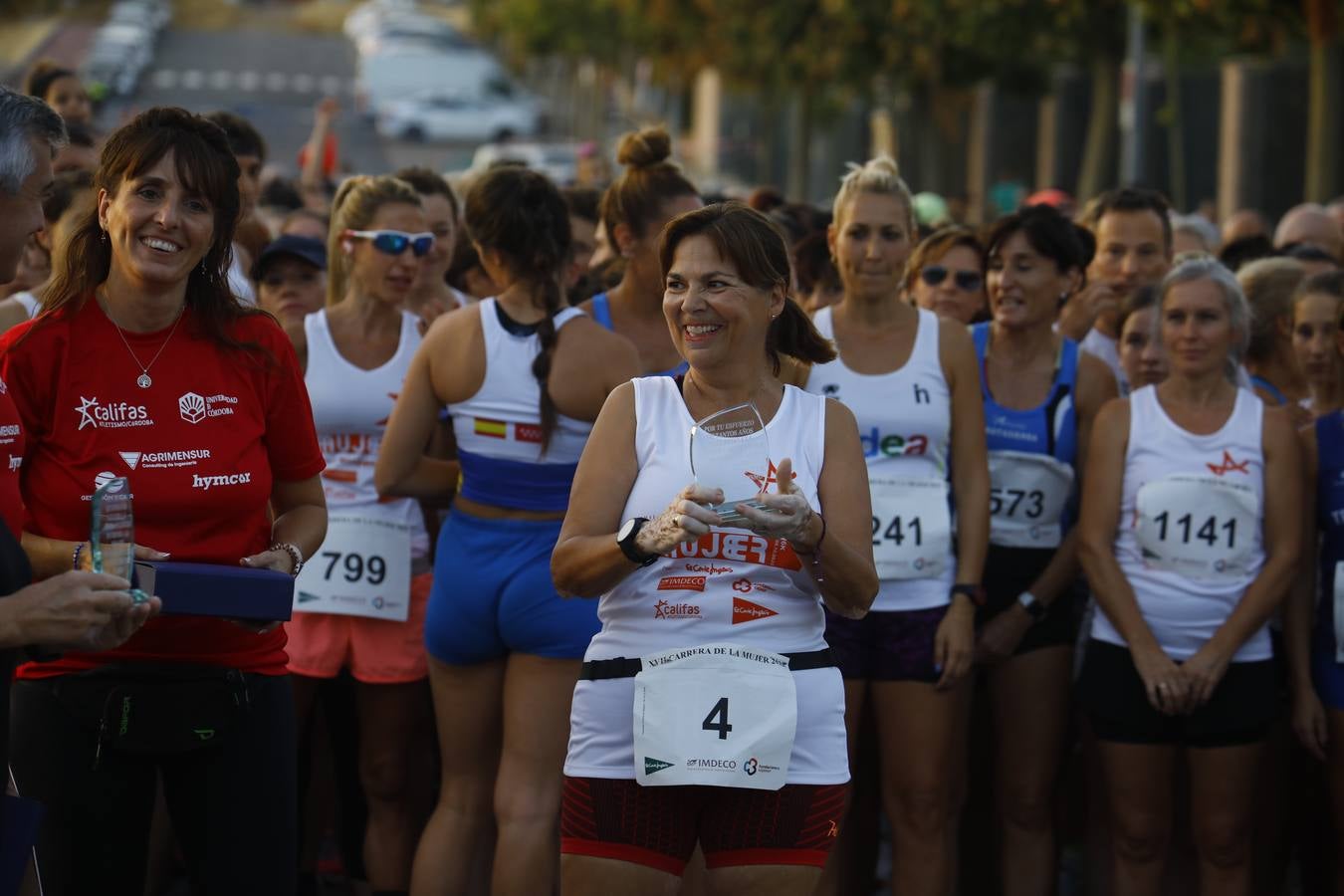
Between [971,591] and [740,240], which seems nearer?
[740,240]

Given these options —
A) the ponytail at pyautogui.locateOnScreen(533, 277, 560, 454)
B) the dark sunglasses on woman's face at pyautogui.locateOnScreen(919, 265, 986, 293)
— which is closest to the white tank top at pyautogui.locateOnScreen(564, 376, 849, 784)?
the ponytail at pyautogui.locateOnScreen(533, 277, 560, 454)

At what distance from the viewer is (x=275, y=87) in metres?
59.2

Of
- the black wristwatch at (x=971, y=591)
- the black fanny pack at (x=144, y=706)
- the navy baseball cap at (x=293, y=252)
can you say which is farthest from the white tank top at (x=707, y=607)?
the navy baseball cap at (x=293, y=252)

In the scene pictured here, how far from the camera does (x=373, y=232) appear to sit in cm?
596

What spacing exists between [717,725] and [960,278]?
343 centimetres

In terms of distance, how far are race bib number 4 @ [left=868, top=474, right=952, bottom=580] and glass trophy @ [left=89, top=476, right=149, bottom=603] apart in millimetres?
2627

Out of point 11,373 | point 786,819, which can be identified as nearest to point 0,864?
point 11,373

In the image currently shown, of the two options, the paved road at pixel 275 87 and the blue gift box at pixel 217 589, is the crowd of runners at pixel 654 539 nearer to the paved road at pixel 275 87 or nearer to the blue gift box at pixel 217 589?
the blue gift box at pixel 217 589

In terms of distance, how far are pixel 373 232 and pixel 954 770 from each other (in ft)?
8.38

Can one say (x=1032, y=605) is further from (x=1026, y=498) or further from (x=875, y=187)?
(x=875, y=187)

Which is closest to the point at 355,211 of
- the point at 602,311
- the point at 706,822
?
the point at 602,311

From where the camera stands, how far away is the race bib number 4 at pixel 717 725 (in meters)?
3.85

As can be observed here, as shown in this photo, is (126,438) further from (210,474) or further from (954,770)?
(954,770)

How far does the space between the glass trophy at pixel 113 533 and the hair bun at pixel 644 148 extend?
2761 millimetres
